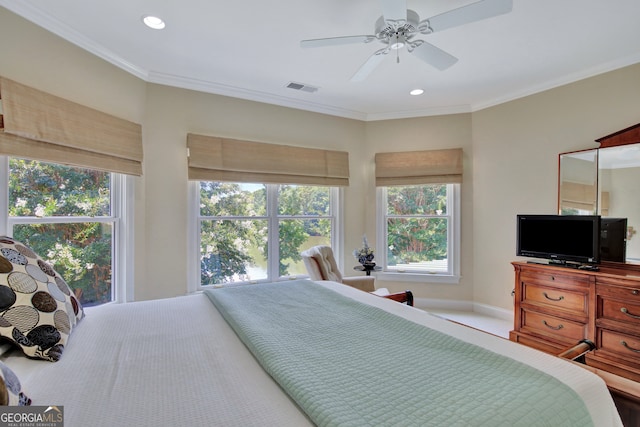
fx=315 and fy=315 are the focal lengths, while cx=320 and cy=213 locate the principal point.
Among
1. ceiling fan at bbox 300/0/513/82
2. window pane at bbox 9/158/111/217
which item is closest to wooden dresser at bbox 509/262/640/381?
ceiling fan at bbox 300/0/513/82

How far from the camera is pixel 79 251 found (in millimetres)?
2598

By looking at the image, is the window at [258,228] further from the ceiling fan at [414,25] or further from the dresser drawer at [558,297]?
the dresser drawer at [558,297]

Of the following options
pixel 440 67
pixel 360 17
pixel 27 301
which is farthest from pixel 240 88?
pixel 27 301

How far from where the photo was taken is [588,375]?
1057 mm

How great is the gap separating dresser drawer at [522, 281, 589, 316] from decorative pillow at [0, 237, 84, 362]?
353 centimetres

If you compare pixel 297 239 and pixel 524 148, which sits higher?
pixel 524 148

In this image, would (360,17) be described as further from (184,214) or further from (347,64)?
(184,214)

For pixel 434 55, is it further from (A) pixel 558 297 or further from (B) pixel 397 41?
(A) pixel 558 297

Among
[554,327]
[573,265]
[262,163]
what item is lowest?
[554,327]

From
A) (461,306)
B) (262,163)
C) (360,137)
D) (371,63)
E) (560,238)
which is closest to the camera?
(371,63)

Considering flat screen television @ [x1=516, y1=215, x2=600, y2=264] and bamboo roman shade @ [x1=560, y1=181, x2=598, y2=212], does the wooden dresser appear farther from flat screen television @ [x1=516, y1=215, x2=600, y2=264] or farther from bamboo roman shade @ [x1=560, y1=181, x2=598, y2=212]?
bamboo roman shade @ [x1=560, y1=181, x2=598, y2=212]

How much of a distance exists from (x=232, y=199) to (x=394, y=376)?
294cm

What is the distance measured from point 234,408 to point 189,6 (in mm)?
2365

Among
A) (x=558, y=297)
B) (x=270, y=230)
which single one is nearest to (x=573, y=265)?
(x=558, y=297)
